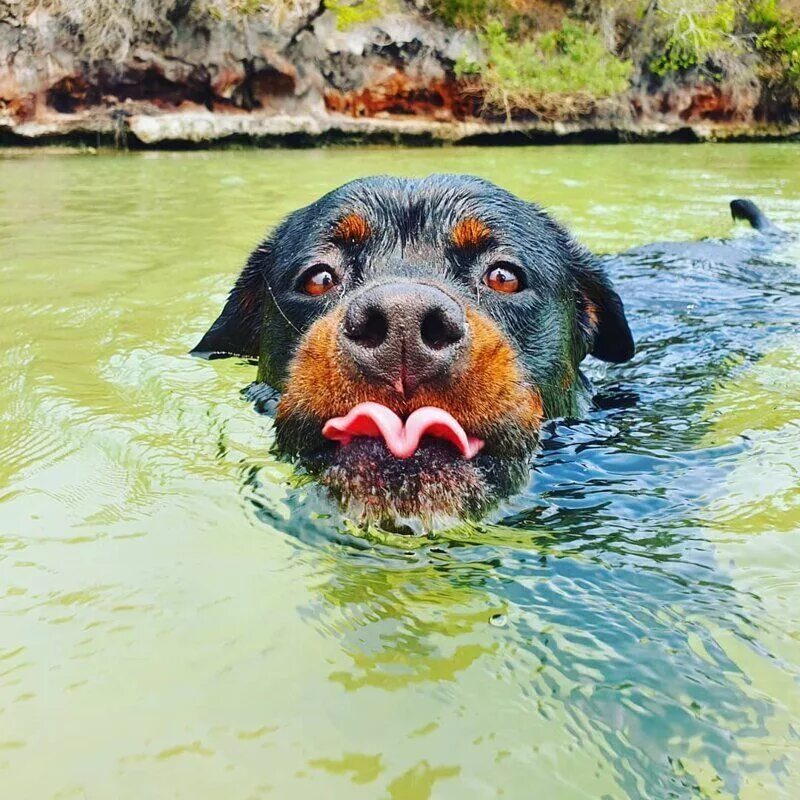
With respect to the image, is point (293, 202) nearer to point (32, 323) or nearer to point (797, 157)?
point (32, 323)

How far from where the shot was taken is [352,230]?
274cm

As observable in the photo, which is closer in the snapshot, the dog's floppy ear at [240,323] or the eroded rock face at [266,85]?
the dog's floppy ear at [240,323]

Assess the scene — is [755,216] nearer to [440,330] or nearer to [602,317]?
[602,317]

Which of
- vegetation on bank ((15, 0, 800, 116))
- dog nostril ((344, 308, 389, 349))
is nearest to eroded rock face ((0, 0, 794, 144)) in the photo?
vegetation on bank ((15, 0, 800, 116))

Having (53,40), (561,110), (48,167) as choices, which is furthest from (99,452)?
(561,110)

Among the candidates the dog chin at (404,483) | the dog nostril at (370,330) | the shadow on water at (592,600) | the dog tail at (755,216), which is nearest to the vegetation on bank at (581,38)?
the dog tail at (755,216)

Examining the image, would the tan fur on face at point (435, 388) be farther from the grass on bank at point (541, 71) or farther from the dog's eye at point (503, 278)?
the grass on bank at point (541, 71)

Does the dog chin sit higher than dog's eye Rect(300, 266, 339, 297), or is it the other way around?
dog's eye Rect(300, 266, 339, 297)

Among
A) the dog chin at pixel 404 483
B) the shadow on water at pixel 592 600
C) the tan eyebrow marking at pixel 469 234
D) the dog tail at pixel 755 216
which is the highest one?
the tan eyebrow marking at pixel 469 234

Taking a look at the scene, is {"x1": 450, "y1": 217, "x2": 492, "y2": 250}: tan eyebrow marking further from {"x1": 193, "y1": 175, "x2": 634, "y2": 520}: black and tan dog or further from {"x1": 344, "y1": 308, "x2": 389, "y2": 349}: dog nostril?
{"x1": 344, "y1": 308, "x2": 389, "y2": 349}: dog nostril

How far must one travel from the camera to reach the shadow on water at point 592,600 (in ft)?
5.03

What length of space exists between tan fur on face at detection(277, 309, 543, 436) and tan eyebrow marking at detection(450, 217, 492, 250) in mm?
454

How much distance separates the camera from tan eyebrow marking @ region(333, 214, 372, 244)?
8.96ft

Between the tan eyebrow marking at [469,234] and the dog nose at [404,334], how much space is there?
0.63 m
